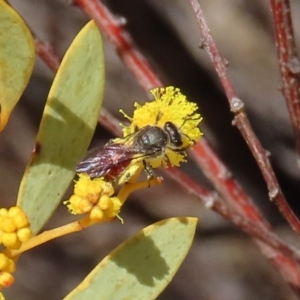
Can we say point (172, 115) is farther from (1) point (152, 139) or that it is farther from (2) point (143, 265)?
(2) point (143, 265)

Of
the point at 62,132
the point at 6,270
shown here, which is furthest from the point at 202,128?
the point at 6,270

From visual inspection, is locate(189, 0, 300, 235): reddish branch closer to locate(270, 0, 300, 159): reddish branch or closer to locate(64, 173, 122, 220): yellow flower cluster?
locate(270, 0, 300, 159): reddish branch

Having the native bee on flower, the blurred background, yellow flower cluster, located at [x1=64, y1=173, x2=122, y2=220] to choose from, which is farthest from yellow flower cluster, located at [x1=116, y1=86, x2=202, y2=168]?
the blurred background

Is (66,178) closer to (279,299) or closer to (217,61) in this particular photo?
(217,61)

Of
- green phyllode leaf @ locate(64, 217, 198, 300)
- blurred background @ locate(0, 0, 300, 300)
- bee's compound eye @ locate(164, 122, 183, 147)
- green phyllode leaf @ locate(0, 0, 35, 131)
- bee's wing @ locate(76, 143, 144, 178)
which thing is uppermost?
green phyllode leaf @ locate(0, 0, 35, 131)

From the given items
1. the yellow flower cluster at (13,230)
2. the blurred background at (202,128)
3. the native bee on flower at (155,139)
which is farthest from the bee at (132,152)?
the blurred background at (202,128)

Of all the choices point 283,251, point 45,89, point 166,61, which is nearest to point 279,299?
point 283,251
